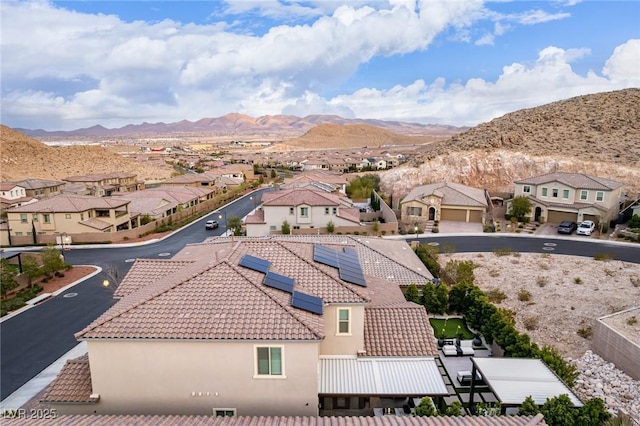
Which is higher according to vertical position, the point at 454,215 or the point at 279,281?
the point at 279,281

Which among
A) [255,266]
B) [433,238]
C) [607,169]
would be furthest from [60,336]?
[607,169]

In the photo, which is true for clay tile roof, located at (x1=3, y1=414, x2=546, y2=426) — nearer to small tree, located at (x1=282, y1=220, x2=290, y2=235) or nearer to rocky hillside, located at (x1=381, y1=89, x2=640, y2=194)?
small tree, located at (x1=282, y1=220, x2=290, y2=235)

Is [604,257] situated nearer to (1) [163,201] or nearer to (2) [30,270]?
(2) [30,270]

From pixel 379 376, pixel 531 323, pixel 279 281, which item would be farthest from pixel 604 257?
pixel 279 281

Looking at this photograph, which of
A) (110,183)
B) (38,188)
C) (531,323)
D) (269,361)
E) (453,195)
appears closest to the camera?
(269,361)

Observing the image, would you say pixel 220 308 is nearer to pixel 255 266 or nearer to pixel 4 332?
pixel 255 266

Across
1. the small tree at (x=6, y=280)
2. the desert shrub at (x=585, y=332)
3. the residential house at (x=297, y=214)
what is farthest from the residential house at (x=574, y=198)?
the small tree at (x=6, y=280)
